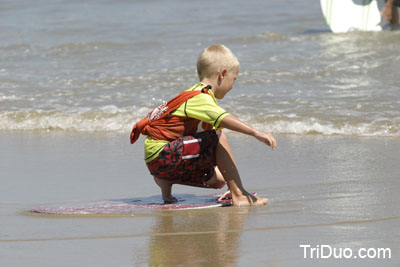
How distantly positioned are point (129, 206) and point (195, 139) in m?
0.49

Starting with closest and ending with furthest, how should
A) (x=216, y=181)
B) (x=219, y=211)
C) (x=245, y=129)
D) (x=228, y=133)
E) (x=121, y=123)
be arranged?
1. (x=245, y=129)
2. (x=219, y=211)
3. (x=216, y=181)
4. (x=228, y=133)
5. (x=121, y=123)

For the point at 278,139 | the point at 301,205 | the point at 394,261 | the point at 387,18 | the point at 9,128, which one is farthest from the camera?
the point at 387,18

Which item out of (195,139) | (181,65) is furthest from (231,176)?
(181,65)

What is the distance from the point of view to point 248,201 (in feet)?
12.3

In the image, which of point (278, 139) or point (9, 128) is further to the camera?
point (9, 128)

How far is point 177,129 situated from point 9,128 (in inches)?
126

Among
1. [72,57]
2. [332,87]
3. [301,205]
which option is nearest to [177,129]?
[301,205]

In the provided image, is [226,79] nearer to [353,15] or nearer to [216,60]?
[216,60]

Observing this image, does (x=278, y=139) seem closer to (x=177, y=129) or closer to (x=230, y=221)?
(x=177, y=129)

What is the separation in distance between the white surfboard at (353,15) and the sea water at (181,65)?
0.98 feet

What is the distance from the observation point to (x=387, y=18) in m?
11.4

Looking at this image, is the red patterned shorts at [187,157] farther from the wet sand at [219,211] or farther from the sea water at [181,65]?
the sea water at [181,65]

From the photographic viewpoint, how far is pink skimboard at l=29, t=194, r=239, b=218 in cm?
363

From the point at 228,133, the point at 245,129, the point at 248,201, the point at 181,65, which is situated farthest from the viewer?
the point at 181,65
